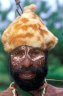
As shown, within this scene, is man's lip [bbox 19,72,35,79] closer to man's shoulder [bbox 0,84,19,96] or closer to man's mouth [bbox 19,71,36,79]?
man's mouth [bbox 19,71,36,79]

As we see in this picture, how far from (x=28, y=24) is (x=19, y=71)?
0.86 feet

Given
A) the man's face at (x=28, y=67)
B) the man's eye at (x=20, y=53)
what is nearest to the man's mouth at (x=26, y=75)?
the man's face at (x=28, y=67)

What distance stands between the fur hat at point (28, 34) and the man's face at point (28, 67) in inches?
1.3

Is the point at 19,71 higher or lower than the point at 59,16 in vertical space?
higher

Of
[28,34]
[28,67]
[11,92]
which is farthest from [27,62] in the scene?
[11,92]

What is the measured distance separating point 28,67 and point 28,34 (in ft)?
0.61

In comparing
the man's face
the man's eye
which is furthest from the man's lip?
the man's eye

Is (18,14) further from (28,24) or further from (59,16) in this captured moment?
(59,16)

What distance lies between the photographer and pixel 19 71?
320 centimetres

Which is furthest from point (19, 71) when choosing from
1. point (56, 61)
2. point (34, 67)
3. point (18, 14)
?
point (56, 61)

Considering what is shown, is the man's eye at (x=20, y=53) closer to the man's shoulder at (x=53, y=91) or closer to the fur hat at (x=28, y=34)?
the fur hat at (x=28, y=34)

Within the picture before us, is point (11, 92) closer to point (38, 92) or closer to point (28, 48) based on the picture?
point (38, 92)

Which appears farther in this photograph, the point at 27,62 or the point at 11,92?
the point at 11,92

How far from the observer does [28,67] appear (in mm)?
3164
